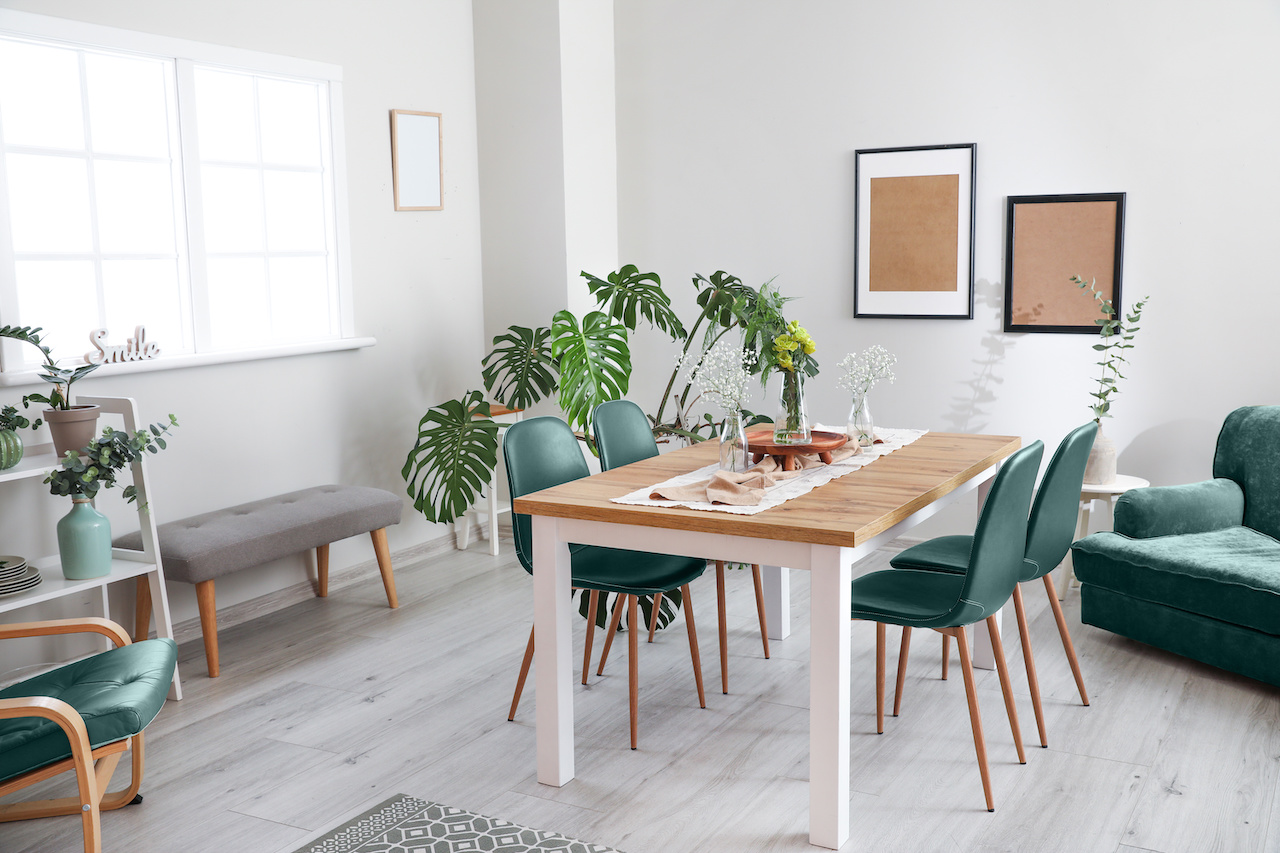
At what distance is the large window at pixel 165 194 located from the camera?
356 centimetres

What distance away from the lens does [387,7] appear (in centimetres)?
483

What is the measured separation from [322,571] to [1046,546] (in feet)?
9.59

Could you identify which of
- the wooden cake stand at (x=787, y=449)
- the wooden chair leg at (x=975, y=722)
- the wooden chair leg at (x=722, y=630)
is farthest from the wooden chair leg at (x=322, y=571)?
the wooden chair leg at (x=975, y=722)

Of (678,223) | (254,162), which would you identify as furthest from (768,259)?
(254,162)

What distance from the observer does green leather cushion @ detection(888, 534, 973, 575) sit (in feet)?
10.4

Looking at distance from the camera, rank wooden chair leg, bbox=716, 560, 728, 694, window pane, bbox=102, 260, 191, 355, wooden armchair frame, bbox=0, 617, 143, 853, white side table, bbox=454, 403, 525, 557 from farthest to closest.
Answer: white side table, bbox=454, 403, 525, 557
window pane, bbox=102, 260, 191, 355
wooden chair leg, bbox=716, 560, 728, 694
wooden armchair frame, bbox=0, 617, 143, 853

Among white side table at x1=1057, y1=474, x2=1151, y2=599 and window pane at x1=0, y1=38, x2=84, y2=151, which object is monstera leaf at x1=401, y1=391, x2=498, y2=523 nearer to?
window pane at x1=0, y1=38, x2=84, y2=151

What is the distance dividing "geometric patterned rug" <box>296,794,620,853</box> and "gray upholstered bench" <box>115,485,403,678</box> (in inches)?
49.8

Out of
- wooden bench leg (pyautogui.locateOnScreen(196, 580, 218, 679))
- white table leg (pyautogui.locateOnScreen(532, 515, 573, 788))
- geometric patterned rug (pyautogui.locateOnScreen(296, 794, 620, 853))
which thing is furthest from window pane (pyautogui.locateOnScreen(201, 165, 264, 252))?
geometric patterned rug (pyautogui.locateOnScreen(296, 794, 620, 853))

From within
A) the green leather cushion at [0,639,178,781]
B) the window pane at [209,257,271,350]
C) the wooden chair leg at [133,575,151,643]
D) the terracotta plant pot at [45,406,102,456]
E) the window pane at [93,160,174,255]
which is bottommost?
the wooden chair leg at [133,575,151,643]

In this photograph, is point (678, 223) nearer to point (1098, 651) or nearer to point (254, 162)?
point (254, 162)

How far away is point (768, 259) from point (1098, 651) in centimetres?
240

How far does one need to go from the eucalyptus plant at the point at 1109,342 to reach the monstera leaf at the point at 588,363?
6.33ft

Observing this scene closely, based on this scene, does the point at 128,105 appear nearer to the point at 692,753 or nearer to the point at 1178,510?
the point at 692,753
